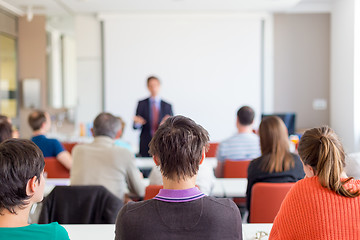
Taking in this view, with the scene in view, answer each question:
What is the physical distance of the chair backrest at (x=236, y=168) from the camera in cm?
344

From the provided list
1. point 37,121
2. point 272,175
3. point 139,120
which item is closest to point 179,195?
point 272,175

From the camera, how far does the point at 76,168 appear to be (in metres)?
2.93

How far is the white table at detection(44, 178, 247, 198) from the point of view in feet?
9.46

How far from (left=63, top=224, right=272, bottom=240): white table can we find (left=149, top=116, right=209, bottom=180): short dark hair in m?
0.69

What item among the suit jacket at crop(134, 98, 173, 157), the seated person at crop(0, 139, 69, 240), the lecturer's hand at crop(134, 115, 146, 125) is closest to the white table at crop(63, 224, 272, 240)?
the seated person at crop(0, 139, 69, 240)

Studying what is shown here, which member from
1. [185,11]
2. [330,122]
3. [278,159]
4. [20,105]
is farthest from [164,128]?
[20,105]

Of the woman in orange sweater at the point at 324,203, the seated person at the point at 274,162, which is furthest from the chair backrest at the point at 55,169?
the woman in orange sweater at the point at 324,203

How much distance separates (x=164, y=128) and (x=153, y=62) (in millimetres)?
5801

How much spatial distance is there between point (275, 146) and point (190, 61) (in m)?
4.54

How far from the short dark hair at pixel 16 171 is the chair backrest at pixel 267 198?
1394mm

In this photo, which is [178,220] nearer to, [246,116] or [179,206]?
[179,206]

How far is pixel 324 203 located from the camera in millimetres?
1608

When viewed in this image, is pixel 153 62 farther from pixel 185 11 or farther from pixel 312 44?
pixel 312 44

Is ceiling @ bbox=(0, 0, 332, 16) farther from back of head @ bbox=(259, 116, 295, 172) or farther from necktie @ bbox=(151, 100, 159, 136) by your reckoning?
back of head @ bbox=(259, 116, 295, 172)
